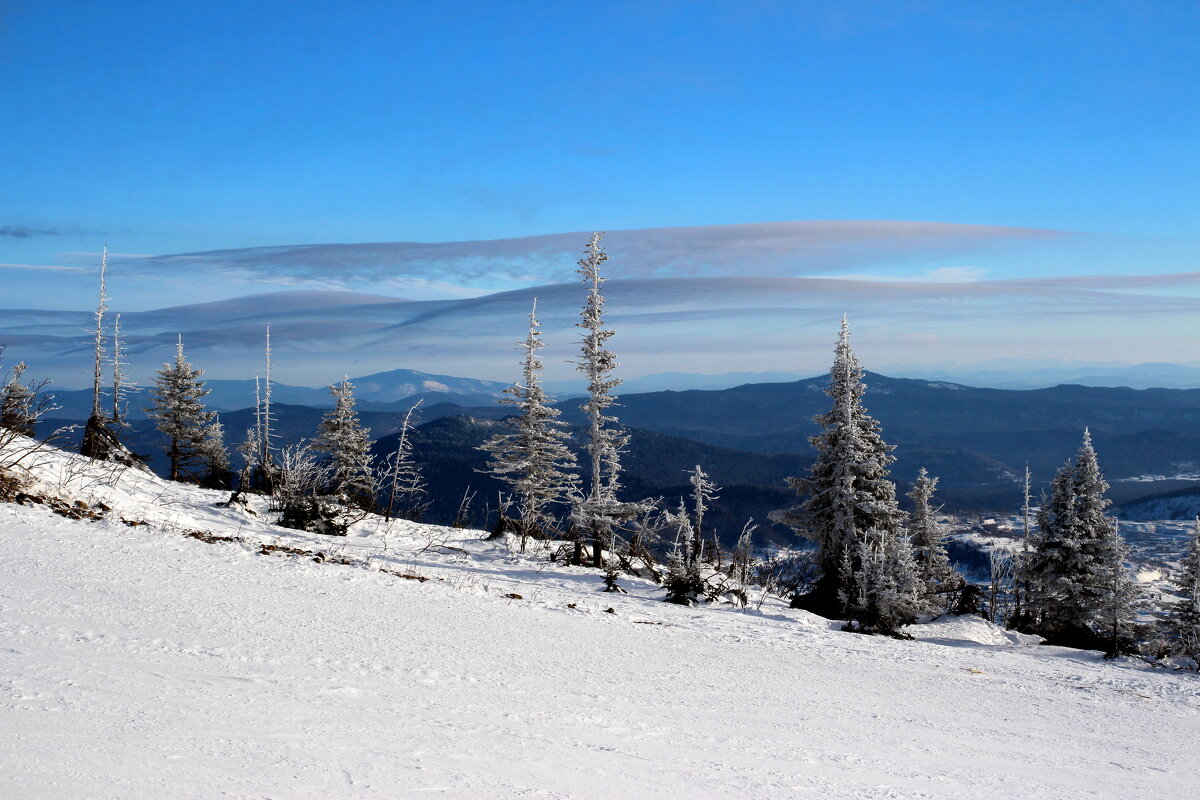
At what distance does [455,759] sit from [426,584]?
567cm

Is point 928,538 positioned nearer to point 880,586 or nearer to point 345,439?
point 880,586

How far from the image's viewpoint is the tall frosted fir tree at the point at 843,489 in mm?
24750

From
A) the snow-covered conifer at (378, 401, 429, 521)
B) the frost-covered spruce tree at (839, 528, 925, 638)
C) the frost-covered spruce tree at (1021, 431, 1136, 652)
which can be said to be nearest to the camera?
the frost-covered spruce tree at (839, 528, 925, 638)

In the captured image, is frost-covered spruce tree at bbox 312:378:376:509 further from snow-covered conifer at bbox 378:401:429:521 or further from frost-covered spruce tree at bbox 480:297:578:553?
frost-covered spruce tree at bbox 480:297:578:553

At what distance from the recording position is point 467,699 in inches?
189

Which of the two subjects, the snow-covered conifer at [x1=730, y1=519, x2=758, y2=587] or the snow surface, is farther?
the snow-covered conifer at [x1=730, y1=519, x2=758, y2=587]

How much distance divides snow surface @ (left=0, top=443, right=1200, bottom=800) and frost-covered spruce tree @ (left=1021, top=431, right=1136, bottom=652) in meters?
23.3

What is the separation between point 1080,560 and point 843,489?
39.6 feet

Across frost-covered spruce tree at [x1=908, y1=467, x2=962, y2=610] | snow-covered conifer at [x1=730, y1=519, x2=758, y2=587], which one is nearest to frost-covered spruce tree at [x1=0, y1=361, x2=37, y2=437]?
snow-covered conifer at [x1=730, y1=519, x2=758, y2=587]

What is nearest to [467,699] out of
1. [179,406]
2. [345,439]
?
[345,439]

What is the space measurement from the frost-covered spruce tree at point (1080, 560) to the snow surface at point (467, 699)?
76.4 ft

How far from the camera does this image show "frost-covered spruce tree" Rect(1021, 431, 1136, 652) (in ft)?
93.9

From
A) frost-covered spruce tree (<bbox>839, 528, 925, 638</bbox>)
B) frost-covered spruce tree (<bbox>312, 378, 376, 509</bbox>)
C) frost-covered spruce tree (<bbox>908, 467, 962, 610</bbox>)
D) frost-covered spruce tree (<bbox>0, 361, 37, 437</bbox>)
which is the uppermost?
frost-covered spruce tree (<bbox>0, 361, 37, 437</bbox>)

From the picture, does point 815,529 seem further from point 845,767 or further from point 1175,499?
point 1175,499
